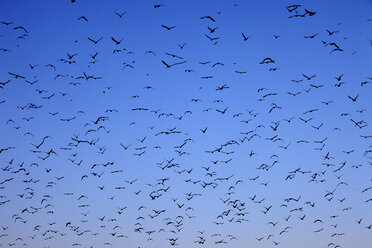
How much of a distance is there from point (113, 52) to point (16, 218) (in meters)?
18.4

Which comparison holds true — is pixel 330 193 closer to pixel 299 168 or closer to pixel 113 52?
pixel 299 168

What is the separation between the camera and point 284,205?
99.9 ft

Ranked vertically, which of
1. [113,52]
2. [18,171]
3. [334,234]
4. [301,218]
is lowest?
[334,234]

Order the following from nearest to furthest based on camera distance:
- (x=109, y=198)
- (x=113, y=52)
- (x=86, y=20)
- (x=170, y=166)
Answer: (x=86, y=20) → (x=113, y=52) → (x=170, y=166) → (x=109, y=198)

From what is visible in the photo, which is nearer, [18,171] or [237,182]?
[18,171]

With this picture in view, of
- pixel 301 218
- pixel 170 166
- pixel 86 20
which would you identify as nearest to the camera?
pixel 86 20

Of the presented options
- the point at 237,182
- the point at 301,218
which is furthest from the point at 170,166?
the point at 301,218

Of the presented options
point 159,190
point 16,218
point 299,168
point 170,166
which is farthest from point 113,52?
point 16,218

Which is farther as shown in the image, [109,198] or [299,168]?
[109,198]

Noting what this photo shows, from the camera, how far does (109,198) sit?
32281 millimetres

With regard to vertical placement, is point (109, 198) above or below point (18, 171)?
below

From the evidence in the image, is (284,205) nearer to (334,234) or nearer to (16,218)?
(334,234)

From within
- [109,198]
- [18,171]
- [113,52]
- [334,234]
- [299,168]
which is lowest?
[334,234]

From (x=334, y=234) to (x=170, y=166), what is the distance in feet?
47.3
